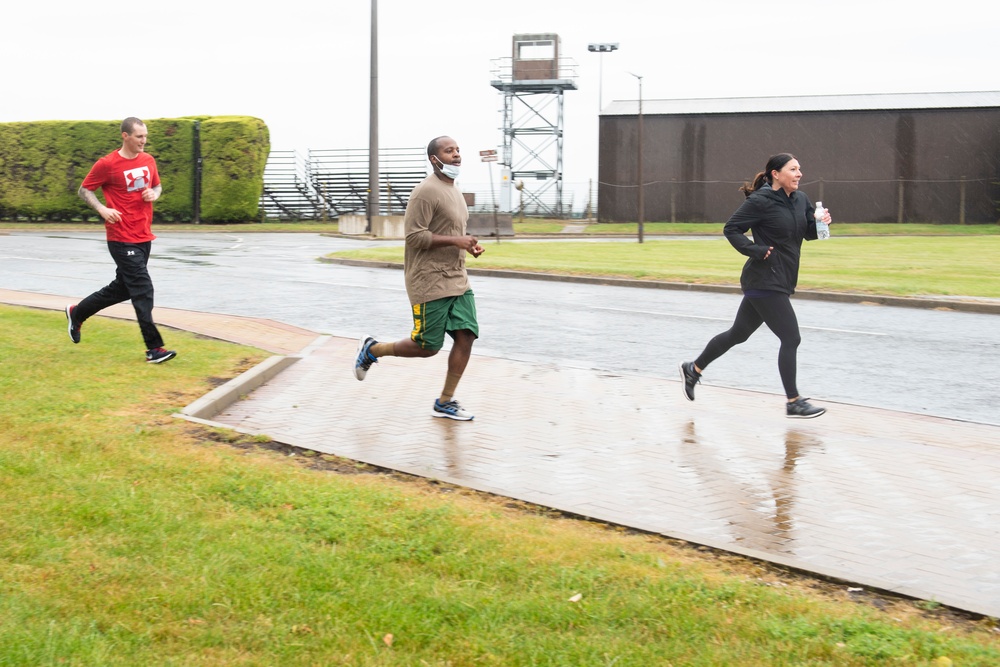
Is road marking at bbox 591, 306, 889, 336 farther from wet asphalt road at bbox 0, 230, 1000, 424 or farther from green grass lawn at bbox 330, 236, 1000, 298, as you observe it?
green grass lawn at bbox 330, 236, 1000, 298

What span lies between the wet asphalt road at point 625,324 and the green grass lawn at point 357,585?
14.2 feet

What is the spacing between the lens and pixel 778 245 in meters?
7.89

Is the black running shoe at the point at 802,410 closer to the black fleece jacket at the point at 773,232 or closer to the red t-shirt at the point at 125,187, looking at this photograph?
the black fleece jacket at the point at 773,232

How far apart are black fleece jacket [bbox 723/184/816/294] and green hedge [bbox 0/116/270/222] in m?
35.7

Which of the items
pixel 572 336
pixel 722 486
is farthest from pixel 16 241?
pixel 722 486

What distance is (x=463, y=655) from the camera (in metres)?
3.46

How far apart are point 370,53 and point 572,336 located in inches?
820

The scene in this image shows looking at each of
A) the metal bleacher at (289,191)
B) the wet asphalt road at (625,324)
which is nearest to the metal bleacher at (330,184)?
the metal bleacher at (289,191)

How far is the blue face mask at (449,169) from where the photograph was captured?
23.9 ft

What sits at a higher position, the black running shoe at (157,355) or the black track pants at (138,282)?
the black track pants at (138,282)

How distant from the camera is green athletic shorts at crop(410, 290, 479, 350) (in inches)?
294

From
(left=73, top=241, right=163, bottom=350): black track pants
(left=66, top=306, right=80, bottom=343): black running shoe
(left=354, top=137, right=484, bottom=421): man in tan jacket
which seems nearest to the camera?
(left=354, top=137, right=484, bottom=421): man in tan jacket

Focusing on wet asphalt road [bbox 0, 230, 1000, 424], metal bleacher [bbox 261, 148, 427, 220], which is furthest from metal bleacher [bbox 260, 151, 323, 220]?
wet asphalt road [bbox 0, 230, 1000, 424]

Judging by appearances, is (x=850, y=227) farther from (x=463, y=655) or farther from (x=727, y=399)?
(x=463, y=655)
